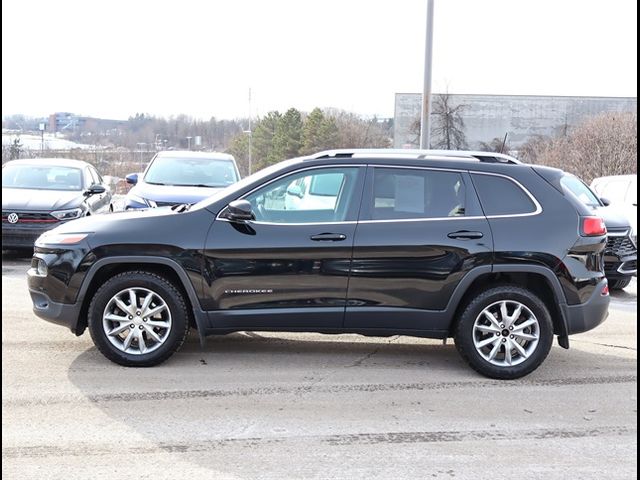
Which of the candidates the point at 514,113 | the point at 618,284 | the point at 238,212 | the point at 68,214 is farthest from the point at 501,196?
the point at 514,113

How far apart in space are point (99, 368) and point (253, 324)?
1.31m

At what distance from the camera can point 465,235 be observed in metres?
5.52

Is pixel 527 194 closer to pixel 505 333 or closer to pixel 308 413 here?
pixel 505 333

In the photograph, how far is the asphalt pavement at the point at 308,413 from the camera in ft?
12.9

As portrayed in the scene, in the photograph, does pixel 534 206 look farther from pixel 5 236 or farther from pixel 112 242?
pixel 5 236

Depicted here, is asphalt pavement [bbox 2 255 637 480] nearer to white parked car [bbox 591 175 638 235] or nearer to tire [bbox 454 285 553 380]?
tire [bbox 454 285 553 380]

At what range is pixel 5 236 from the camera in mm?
10961

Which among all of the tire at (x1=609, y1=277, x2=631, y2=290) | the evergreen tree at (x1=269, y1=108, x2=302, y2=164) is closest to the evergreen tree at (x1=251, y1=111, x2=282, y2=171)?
the evergreen tree at (x1=269, y1=108, x2=302, y2=164)

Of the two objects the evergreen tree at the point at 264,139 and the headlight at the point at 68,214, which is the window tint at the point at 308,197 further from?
the evergreen tree at the point at 264,139

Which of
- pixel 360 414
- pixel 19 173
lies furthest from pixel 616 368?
pixel 19 173

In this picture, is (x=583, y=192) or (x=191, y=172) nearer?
(x=583, y=192)

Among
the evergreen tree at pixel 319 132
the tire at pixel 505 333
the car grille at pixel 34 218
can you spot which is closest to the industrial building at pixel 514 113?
the evergreen tree at pixel 319 132

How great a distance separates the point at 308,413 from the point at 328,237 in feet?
4.76

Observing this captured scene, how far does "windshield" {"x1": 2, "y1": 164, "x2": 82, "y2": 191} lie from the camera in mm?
12352
